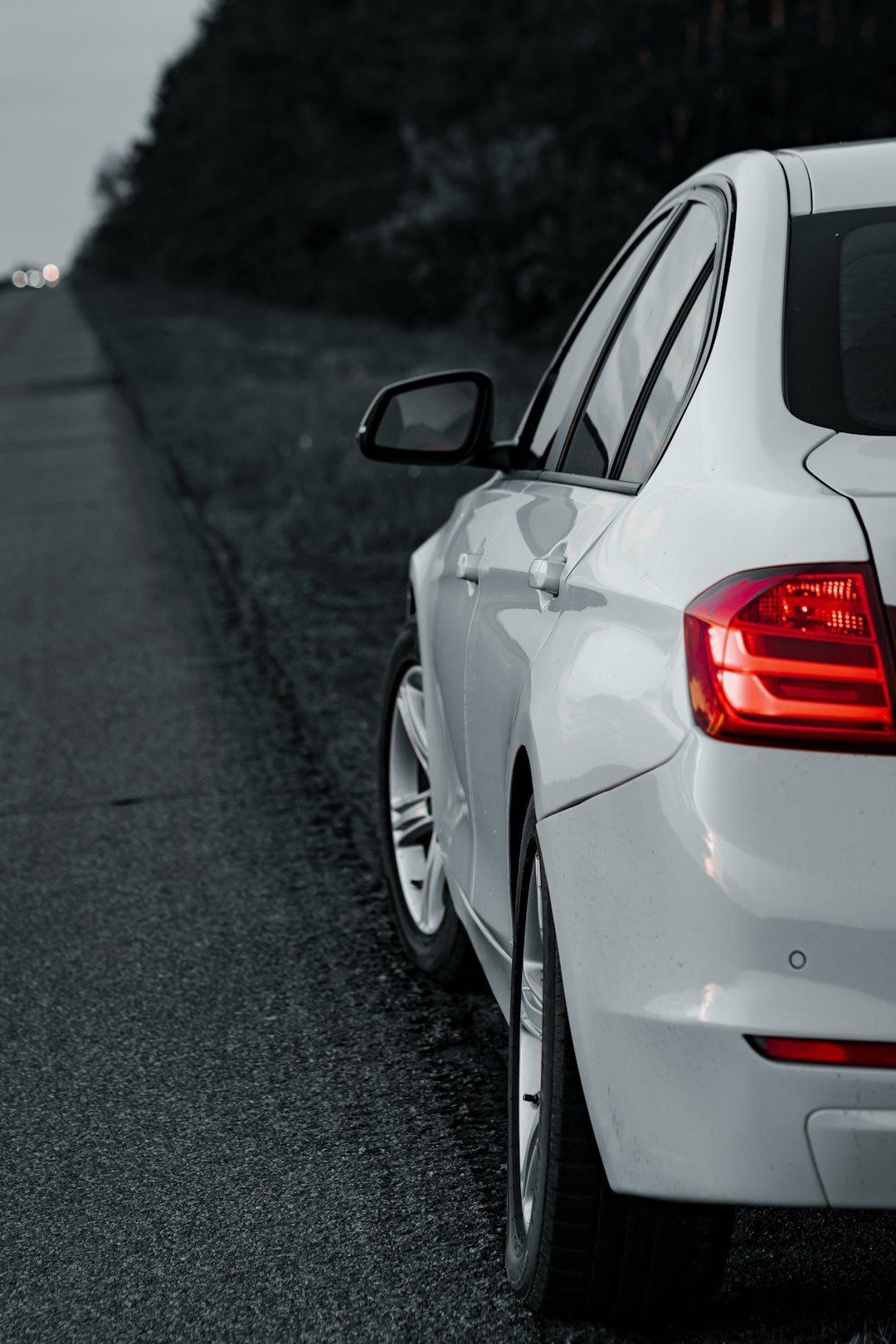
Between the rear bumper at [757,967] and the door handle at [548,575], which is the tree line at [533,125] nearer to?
the door handle at [548,575]

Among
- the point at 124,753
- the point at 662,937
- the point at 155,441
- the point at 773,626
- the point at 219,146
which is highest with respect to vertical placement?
the point at 773,626

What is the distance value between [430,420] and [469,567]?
0.65 m

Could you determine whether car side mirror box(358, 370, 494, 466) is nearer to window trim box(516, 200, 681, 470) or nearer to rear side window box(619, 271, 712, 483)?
window trim box(516, 200, 681, 470)

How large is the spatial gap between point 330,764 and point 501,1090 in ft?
9.35

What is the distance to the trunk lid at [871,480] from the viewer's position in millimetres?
2146

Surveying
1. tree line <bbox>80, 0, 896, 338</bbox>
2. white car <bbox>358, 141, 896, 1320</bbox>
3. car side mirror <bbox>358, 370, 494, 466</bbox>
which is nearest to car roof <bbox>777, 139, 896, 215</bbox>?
white car <bbox>358, 141, 896, 1320</bbox>

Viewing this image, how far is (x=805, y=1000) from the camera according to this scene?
2.12 m

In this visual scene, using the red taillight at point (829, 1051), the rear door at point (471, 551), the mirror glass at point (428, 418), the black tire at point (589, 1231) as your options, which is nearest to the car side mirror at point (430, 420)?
the mirror glass at point (428, 418)

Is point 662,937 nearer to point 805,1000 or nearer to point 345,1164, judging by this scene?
point 805,1000

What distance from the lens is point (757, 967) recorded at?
84.0 inches

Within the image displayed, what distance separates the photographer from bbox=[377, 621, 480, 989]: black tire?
415cm

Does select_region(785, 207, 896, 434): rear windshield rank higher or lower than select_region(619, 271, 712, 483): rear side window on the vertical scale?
higher

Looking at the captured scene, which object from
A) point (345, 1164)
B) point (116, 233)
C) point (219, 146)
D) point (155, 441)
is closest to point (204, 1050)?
point (345, 1164)

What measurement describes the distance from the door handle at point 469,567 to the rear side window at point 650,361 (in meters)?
0.25
